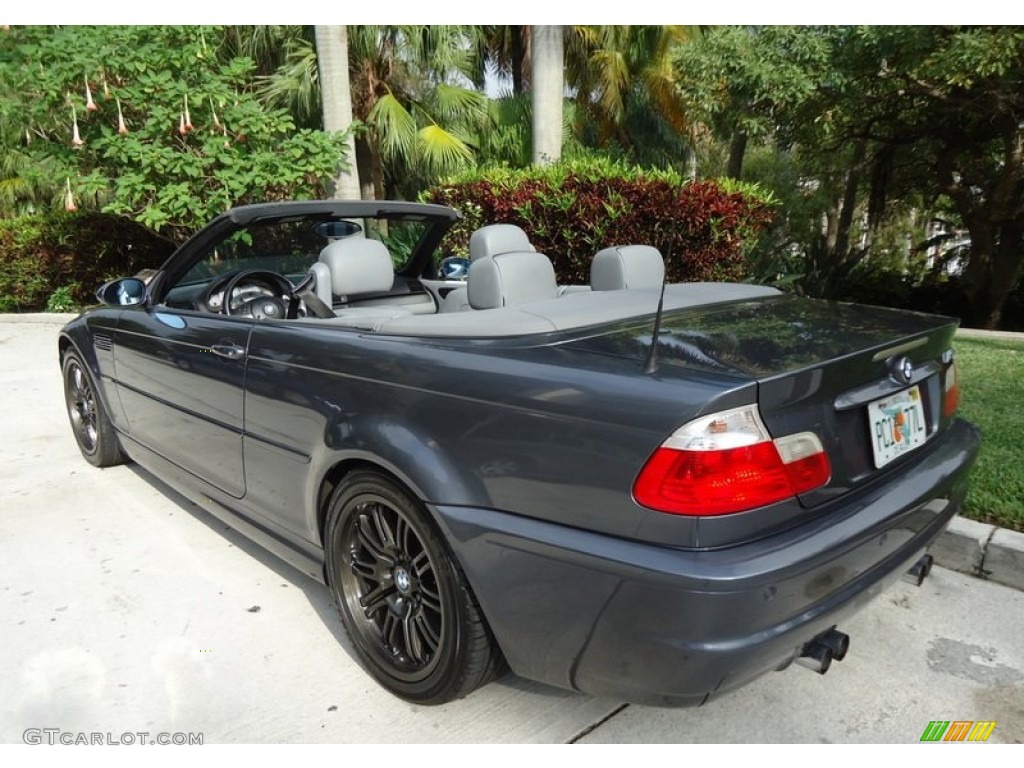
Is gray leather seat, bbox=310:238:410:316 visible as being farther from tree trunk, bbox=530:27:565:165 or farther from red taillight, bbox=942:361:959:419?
tree trunk, bbox=530:27:565:165

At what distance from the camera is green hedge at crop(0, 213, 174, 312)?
39.5ft

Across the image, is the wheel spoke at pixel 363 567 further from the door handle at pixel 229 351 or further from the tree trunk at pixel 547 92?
the tree trunk at pixel 547 92

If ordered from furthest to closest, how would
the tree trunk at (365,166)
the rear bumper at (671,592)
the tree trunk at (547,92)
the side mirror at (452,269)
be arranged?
the tree trunk at (365,166)
the tree trunk at (547,92)
the side mirror at (452,269)
the rear bumper at (671,592)

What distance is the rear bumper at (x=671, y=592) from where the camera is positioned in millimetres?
1553

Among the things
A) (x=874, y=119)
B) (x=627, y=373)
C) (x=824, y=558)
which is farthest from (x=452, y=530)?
(x=874, y=119)

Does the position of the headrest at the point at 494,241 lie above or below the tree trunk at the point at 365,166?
below

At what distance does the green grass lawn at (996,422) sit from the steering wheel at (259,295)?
10.0 feet

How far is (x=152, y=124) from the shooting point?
8156 mm

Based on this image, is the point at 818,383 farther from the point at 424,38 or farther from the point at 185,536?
the point at 424,38

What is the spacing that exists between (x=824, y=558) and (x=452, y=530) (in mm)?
898

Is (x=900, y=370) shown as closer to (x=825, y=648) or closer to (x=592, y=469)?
(x=825, y=648)

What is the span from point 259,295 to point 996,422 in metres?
4.01

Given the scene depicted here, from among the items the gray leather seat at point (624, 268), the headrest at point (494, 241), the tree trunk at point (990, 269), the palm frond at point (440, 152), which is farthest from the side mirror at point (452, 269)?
the tree trunk at point (990, 269)

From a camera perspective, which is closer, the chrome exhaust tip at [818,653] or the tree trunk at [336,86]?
the chrome exhaust tip at [818,653]
